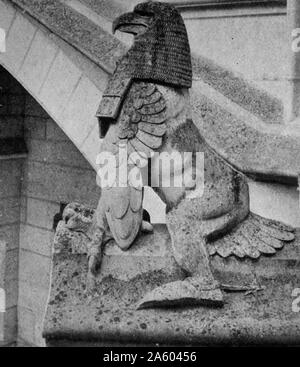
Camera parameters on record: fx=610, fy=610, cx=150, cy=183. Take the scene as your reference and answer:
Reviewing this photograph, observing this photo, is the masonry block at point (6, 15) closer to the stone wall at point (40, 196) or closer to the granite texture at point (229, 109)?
the granite texture at point (229, 109)

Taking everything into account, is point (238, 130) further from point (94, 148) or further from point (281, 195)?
point (94, 148)

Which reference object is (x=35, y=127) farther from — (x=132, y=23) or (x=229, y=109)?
(x=132, y=23)

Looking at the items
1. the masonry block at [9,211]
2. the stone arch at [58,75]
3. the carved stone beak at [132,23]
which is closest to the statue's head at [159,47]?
the carved stone beak at [132,23]

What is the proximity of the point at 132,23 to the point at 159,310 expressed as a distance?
1.23 meters

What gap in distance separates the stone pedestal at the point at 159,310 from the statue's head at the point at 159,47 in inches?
28.8

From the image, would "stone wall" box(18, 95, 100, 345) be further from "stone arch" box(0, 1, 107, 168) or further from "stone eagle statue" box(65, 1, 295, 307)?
"stone eagle statue" box(65, 1, 295, 307)

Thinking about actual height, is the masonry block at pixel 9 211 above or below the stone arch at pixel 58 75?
below

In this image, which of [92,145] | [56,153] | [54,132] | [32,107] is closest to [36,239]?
[56,153]

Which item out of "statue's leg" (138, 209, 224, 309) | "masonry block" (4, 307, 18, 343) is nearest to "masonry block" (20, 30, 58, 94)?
"statue's leg" (138, 209, 224, 309)

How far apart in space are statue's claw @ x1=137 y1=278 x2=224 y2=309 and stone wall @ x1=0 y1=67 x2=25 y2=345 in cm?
372

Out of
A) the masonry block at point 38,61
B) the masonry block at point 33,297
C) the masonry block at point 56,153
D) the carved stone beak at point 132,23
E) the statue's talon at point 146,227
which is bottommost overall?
the masonry block at point 33,297

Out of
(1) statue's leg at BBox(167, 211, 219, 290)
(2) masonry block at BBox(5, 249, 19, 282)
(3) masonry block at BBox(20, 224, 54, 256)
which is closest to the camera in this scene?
(1) statue's leg at BBox(167, 211, 219, 290)

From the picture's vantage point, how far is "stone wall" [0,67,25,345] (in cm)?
591

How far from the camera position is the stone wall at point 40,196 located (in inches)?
227
